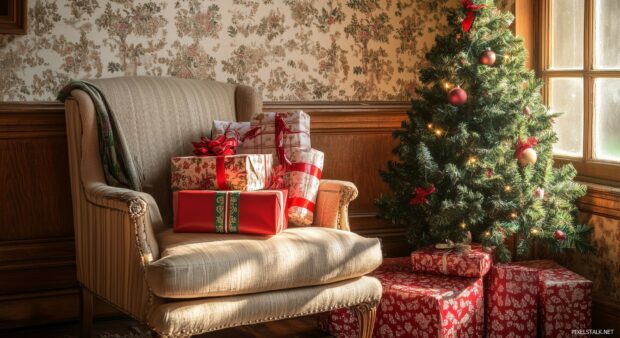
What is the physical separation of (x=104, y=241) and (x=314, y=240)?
2.45ft

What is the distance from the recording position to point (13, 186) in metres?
3.51

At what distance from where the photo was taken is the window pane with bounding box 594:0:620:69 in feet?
11.0

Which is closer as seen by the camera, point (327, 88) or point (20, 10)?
point (20, 10)

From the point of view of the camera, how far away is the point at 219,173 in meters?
2.92

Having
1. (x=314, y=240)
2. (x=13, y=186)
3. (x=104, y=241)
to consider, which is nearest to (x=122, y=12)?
(x=13, y=186)

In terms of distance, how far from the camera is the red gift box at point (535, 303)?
10.3 feet

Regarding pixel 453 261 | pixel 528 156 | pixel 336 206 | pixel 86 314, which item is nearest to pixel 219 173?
pixel 336 206

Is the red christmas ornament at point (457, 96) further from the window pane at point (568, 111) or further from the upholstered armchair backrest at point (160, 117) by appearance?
the upholstered armchair backrest at point (160, 117)

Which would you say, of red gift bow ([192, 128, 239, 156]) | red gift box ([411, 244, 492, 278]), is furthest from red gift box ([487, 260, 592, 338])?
red gift bow ([192, 128, 239, 156])

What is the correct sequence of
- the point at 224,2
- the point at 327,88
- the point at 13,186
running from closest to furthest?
the point at 13,186 → the point at 224,2 → the point at 327,88

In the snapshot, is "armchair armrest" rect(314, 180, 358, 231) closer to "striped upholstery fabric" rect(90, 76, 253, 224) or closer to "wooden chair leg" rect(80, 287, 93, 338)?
"striped upholstery fabric" rect(90, 76, 253, 224)

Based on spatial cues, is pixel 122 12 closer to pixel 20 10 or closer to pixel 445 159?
pixel 20 10

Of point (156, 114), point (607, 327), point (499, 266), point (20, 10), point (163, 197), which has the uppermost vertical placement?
point (20, 10)

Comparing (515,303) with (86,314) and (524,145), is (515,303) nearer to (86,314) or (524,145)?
(524,145)
